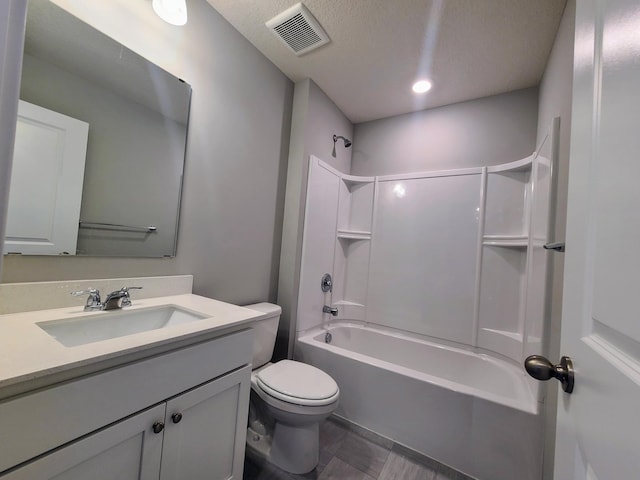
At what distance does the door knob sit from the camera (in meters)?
0.50

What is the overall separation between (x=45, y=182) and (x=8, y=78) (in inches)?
34.0

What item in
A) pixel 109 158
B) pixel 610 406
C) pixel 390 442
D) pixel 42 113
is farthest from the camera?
pixel 390 442

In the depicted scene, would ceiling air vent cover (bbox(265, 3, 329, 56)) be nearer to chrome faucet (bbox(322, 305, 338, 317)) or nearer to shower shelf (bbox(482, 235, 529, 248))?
shower shelf (bbox(482, 235, 529, 248))

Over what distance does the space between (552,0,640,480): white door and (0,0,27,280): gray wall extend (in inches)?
31.4

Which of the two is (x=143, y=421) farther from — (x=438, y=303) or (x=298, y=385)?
(x=438, y=303)

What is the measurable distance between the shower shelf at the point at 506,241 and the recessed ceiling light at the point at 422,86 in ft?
4.10

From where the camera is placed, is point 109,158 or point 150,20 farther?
point 150,20

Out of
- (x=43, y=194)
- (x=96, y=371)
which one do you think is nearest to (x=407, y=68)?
(x=43, y=194)

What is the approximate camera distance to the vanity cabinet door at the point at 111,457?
59 centimetres

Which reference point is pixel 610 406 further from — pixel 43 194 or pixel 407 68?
pixel 407 68

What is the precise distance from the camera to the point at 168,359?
0.80 m

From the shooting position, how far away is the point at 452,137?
2197 millimetres

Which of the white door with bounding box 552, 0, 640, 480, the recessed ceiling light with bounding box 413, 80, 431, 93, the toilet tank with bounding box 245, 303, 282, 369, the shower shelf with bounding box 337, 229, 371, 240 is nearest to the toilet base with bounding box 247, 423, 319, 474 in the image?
the toilet tank with bounding box 245, 303, 282, 369

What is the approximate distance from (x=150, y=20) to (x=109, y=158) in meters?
0.70
